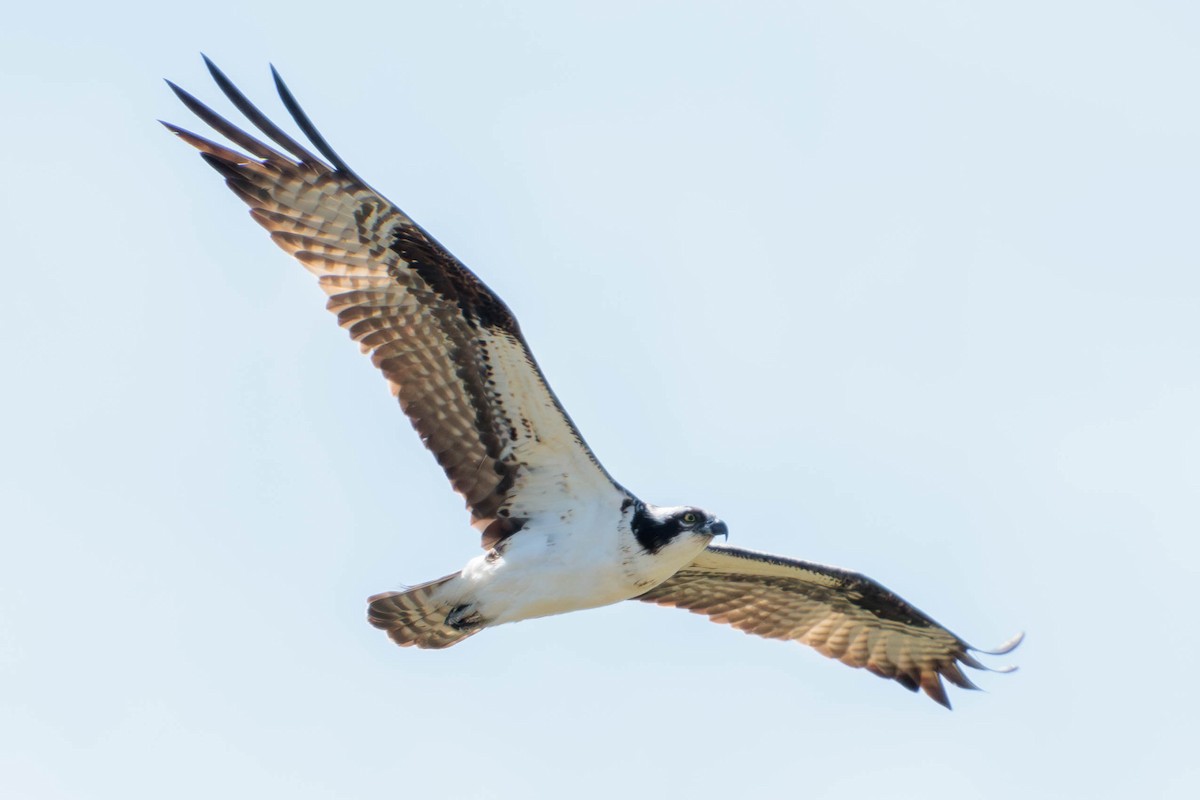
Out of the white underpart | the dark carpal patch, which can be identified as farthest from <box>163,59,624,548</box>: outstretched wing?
the white underpart

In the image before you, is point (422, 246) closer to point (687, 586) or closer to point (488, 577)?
point (488, 577)

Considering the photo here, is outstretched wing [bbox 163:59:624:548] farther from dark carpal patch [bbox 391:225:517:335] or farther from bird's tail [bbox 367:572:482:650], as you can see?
bird's tail [bbox 367:572:482:650]

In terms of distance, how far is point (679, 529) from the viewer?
41.8 feet

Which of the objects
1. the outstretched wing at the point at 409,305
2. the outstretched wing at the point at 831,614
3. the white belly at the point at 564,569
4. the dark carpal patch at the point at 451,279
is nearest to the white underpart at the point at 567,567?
the white belly at the point at 564,569

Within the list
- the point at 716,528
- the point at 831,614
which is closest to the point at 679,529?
the point at 716,528

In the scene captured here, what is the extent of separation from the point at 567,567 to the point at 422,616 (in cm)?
112

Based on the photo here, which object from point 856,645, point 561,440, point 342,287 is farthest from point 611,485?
point 856,645

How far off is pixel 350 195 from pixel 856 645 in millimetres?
6053

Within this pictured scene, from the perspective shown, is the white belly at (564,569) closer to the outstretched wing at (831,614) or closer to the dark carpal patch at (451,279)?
the dark carpal patch at (451,279)

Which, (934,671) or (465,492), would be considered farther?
(934,671)

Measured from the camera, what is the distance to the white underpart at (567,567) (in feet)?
41.8

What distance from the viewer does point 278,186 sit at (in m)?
12.5

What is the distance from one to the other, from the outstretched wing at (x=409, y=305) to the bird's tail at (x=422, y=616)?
3.43 feet

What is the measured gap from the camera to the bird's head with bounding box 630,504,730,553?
12750mm
